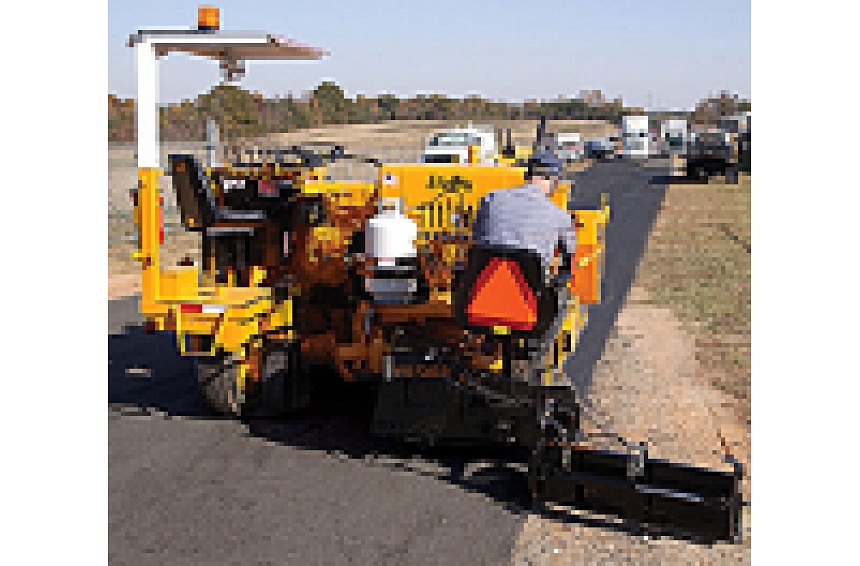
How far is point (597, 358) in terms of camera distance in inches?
341

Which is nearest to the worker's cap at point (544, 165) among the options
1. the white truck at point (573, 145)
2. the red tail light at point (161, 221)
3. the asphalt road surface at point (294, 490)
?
the asphalt road surface at point (294, 490)

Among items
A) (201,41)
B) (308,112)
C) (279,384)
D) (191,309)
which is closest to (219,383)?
(279,384)

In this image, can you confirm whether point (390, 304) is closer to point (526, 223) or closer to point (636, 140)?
point (526, 223)

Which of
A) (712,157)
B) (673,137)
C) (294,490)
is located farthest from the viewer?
(673,137)

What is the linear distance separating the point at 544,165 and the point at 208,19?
2.69m

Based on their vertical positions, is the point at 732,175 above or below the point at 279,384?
above

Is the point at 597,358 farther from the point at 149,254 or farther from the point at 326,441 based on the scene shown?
the point at 149,254

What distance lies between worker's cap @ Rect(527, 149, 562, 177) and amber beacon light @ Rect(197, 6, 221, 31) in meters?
2.51

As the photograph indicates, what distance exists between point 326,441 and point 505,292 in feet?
6.82

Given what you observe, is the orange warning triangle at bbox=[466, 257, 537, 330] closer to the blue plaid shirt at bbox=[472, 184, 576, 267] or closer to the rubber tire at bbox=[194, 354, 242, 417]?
the blue plaid shirt at bbox=[472, 184, 576, 267]

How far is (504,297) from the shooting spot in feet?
17.3

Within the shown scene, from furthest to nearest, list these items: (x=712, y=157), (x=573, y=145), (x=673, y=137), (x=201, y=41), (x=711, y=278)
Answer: (x=673, y=137)
(x=573, y=145)
(x=712, y=157)
(x=711, y=278)
(x=201, y=41)

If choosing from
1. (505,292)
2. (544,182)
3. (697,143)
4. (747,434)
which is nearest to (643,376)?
(747,434)

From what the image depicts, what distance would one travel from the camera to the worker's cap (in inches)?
252
